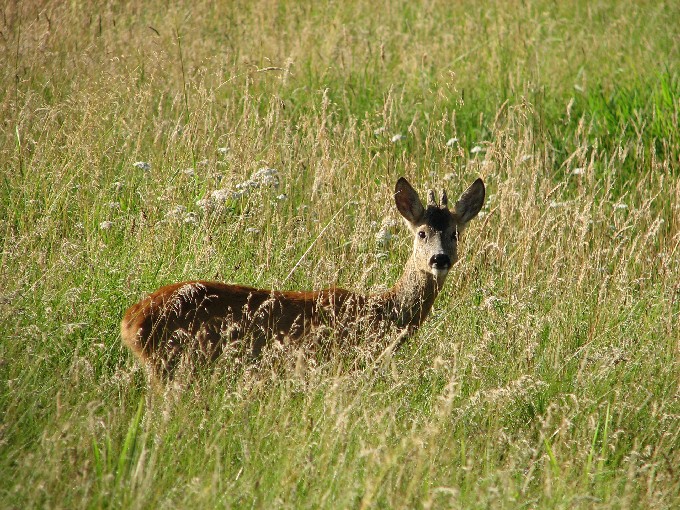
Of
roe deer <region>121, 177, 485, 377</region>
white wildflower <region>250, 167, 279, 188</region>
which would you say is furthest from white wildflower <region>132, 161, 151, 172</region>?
roe deer <region>121, 177, 485, 377</region>

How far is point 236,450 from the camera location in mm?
3465

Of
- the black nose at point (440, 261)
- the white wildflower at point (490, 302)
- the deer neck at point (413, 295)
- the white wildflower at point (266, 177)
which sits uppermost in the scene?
the white wildflower at point (266, 177)

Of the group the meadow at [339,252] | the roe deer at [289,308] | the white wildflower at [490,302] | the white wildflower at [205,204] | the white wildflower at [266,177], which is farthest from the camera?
the white wildflower at [266,177]

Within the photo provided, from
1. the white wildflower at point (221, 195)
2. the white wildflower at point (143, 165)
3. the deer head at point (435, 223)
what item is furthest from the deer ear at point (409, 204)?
the white wildflower at point (143, 165)

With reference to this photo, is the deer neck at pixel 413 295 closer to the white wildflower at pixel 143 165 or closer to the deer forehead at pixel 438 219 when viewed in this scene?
the deer forehead at pixel 438 219

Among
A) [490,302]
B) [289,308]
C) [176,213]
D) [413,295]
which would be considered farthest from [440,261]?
[176,213]

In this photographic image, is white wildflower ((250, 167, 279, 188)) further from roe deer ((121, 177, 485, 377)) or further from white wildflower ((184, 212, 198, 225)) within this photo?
roe deer ((121, 177, 485, 377))

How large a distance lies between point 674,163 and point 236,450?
4.11 meters

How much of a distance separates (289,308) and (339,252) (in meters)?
1.10

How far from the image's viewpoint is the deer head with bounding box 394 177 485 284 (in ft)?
16.2

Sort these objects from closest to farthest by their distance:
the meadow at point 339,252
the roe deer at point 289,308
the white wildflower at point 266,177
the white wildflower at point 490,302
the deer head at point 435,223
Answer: the meadow at point 339,252 < the roe deer at point 289,308 < the white wildflower at point 490,302 < the deer head at point 435,223 < the white wildflower at point 266,177

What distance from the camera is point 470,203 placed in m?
5.25

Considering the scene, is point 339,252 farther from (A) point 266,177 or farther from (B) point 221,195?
(B) point 221,195

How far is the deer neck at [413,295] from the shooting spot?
4.96 m
